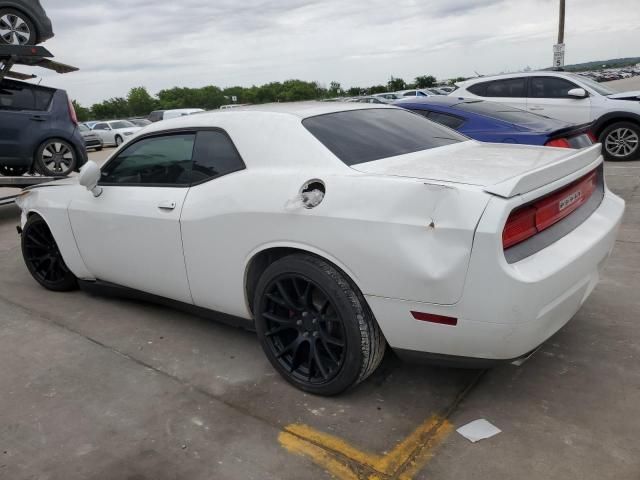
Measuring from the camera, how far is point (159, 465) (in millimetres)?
2404

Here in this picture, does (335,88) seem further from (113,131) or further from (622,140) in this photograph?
(622,140)

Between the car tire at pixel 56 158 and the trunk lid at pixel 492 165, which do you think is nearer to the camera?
the trunk lid at pixel 492 165

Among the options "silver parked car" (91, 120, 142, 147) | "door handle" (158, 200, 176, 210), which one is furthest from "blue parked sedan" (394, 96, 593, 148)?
"silver parked car" (91, 120, 142, 147)

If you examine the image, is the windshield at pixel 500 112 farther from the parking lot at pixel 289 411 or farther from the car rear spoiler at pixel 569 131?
the parking lot at pixel 289 411

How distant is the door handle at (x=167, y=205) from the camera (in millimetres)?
3261

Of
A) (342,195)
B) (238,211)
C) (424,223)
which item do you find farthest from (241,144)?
(424,223)

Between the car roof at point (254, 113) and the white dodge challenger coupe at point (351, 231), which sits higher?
the car roof at point (254, 113)

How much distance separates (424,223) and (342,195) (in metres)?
0.45

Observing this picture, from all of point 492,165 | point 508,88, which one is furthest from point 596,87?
point 492,165

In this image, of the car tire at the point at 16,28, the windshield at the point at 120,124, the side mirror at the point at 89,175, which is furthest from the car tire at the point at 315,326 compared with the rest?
the windshield at the point at 120,124

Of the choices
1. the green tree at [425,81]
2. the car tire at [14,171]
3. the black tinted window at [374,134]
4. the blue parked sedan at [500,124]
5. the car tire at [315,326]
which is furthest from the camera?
the green tree at [425,81]

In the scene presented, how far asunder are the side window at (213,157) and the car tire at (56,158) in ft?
19.4

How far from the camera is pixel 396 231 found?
2297 mm

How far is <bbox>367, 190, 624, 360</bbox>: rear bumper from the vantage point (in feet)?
7.07
